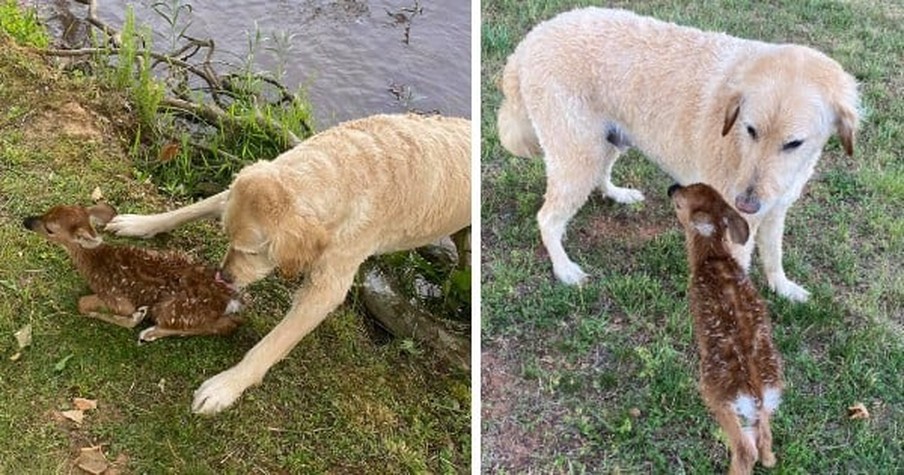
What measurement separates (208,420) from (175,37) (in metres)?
1.72

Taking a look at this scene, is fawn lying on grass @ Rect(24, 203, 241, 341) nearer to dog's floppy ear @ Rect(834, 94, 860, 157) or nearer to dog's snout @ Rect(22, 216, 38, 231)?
dog's snout @ Rect(22, 216, 38, 231)

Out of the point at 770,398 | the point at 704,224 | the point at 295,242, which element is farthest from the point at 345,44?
the point at 770,398

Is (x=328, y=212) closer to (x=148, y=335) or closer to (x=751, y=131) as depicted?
(x=148, y=335)

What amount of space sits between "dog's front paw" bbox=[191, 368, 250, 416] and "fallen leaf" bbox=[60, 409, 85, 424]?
213mm

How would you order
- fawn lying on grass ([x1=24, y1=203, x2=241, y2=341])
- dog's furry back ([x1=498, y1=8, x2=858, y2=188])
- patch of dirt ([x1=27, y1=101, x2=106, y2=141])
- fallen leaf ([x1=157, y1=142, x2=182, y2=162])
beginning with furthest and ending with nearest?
fallen leaf ([x1=157, y1=142, x2=182, y2=162]), patch of dirt ([x1=27, y1=101, x2=106, y2=141]), dog's furry back ([x1=498, y1=8, x2=858, y2=188]), fawn lying on grass ([x1=24, y1=203, x2=241, y2=341])

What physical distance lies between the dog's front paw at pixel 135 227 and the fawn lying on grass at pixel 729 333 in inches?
48.7

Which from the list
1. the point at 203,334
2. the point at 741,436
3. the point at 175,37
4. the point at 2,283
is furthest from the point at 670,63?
the point at 175,37

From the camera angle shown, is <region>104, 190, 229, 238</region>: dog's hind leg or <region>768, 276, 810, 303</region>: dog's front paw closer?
<region>768, 276, 810, 303</region>: dog's front paw

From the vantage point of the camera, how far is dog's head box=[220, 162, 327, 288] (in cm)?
209

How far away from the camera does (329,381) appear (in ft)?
7.55

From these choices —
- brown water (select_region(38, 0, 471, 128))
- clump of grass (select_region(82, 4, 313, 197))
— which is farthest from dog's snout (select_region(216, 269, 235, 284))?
brown water (select_region(38, 0, 471, 128))

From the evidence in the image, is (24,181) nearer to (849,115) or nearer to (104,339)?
(104,339)

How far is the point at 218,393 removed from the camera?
216 cm

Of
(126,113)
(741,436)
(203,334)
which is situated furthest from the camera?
(126,113)
